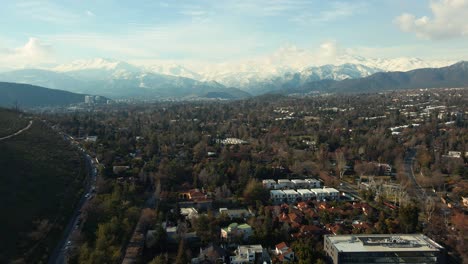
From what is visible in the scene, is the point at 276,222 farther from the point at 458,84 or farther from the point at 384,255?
the point at 458,84

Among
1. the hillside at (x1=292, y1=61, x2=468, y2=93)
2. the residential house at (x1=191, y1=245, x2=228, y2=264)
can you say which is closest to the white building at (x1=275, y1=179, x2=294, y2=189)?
the residential house at (x1=191, y1=245, x2=228, y2=264)

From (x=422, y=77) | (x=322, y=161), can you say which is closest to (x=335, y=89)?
(x=422, y=77)

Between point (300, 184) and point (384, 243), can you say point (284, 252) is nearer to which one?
point (384, 243)

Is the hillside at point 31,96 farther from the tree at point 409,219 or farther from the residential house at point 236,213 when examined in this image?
the tree at point 409,219

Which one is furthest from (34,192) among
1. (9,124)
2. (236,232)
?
(9,124)

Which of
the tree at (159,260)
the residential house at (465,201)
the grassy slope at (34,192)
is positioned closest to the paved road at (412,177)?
the residential house at (465,201)
